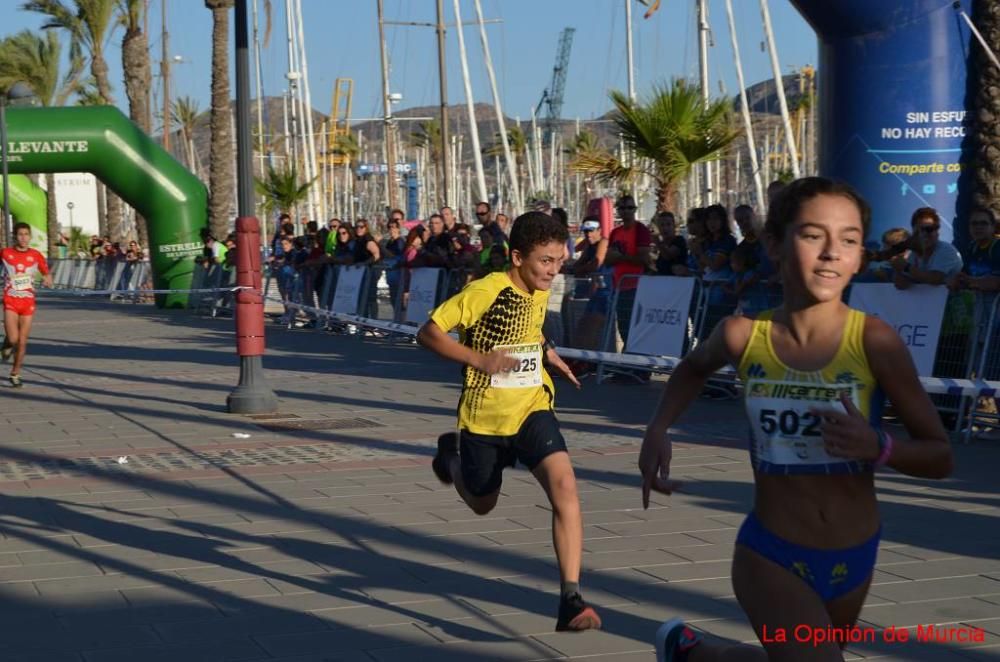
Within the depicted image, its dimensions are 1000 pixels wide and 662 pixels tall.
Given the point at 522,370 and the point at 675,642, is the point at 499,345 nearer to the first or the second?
the point at 522,370

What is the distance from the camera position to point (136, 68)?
40.2m

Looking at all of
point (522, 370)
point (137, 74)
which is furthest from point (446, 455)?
point (137, 74)

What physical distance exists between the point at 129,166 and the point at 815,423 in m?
28.6

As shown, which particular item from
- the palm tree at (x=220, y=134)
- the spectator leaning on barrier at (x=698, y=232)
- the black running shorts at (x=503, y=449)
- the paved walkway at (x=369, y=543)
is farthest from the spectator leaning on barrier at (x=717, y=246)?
the palm tree at (x=220, y=134)

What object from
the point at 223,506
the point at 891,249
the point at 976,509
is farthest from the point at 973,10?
the point at 223,506

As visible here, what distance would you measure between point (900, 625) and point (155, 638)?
276 centimetres

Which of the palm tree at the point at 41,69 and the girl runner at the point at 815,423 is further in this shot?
the palm tree at the point at 41,69

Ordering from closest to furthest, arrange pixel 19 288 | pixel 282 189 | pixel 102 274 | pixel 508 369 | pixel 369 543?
1. pixel 508 369
2. pixel 369 543
3. pixel 19 288
4. pixel 282 189
5. pixel 102 274

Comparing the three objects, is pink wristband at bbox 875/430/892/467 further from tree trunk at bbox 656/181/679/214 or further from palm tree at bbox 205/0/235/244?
palm tree at bbox 205/0/235/244

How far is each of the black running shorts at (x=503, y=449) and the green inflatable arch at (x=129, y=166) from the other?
25247mm

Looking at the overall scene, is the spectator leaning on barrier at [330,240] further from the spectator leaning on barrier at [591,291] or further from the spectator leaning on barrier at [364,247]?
the spectator leaning on barrier at [591,291]

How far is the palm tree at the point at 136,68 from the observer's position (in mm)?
39906

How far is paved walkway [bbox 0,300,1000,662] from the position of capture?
215 inches

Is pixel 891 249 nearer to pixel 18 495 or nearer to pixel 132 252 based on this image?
pixel 18 495
